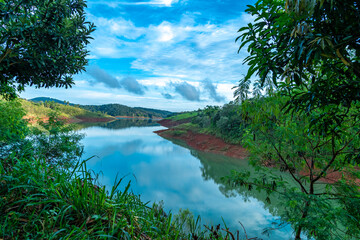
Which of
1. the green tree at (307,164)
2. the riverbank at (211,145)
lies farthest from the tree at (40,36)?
the riverbank at (211,145)

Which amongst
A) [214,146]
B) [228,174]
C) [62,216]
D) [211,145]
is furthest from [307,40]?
[211,145]

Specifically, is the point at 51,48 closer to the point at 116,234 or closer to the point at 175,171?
the point at 116,234

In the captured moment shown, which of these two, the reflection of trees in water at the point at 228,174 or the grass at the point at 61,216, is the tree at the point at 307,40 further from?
the reflection of trees in water at the point at 228,174

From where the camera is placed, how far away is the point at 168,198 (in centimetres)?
1301

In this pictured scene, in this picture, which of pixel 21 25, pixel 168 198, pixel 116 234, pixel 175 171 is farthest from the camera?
pixel 175 171

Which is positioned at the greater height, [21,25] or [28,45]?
[21,25]

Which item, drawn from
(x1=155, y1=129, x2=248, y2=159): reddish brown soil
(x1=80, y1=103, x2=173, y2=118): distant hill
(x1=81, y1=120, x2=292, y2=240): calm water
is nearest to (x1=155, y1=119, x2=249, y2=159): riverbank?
(x1=155, y1=129, x2=248, y2=159): reddish brown soil

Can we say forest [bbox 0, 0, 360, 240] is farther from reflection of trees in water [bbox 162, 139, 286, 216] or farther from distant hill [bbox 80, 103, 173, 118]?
distant hill [bbox 80, 103, 173, 118]

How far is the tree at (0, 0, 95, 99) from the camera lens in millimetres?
3841

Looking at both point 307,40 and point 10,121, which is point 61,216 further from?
point 10,121

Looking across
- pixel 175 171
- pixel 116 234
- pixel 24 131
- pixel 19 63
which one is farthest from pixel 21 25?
pixel 175 171

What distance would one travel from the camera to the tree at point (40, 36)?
12.6ft

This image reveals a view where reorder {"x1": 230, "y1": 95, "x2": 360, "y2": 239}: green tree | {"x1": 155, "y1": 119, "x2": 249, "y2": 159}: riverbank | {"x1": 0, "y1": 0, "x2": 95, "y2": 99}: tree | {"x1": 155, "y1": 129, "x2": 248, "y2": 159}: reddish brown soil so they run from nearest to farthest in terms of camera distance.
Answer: {"x1": 230, "y1": 95, "x2": 360, "y2": 239}: green tree → {"x1": 0, "y1": 0, "x2": 95, "y2": 99}: tree → {"x1": 155, "y1": 129, "x2": 248, "y2": 159}: reddish brown soil → {"x1": 155, "y1": 119, "x2": 249, "y2": 159}: riverbank

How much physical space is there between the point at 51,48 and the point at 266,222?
1264cm
